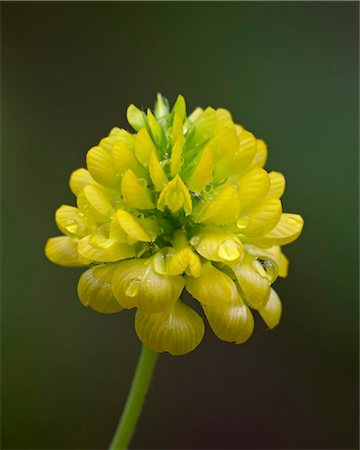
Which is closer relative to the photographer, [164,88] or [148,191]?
[148,191]

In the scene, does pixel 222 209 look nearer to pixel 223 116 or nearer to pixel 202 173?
pixel 202 173

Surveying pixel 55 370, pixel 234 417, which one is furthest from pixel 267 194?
pixel 234 417

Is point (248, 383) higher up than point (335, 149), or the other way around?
point (335, 149)

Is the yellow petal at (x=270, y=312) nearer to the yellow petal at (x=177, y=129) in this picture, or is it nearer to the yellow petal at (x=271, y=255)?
the yellow petal at (x=271, y=255)

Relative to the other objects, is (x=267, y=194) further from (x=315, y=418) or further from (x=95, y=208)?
(x=315, y=418)

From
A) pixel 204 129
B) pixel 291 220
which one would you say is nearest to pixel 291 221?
pixel 291 220
